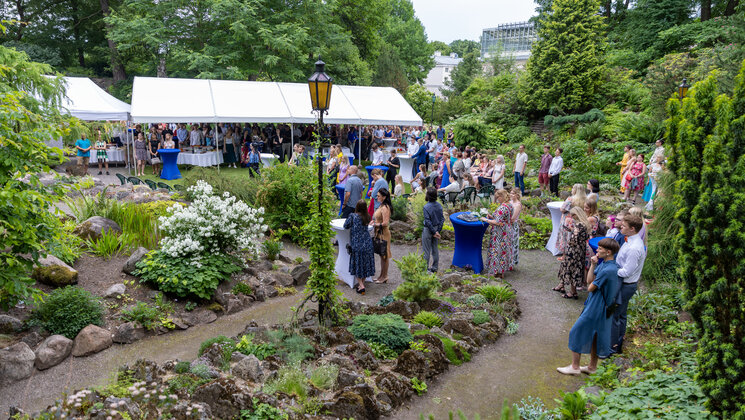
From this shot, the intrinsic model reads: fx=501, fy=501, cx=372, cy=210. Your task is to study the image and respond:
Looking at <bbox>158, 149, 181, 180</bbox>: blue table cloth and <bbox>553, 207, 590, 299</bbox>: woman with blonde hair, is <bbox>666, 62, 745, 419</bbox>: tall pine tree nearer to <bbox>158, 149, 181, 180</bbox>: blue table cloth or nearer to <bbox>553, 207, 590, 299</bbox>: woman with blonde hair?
<bbox>553, 207, 590, 299</bbox>: woman with blonde hair

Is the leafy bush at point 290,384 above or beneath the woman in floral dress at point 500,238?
beneath

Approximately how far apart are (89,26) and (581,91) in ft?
109

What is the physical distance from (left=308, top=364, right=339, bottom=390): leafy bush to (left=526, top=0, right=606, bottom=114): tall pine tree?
63.2 ft

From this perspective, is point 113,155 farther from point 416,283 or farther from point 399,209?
point 416,283

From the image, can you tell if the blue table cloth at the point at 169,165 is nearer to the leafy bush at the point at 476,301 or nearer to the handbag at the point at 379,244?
the handbag at the point at 379,244

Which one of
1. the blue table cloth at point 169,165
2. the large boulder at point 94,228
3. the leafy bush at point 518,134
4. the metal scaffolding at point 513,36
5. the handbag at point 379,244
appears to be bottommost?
the handbag at point 379,244

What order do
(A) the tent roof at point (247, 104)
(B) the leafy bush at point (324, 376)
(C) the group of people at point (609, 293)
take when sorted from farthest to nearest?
(A) the tent roof at point (247, 104) < (C) the group of people at point (609, 293) < (B) the leafy bush at point (324, 376)

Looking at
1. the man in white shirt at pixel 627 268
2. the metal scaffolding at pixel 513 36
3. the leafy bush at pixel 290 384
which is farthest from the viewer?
the metal scaffolding at pixel 513 36

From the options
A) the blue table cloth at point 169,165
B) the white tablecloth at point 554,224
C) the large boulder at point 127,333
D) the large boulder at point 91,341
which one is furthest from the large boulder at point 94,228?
the blue table cloth at point 169,165

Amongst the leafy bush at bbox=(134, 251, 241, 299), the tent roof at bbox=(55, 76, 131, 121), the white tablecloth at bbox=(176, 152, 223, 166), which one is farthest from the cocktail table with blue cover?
the tent roof at bbox=(55, 76, 131, 121)

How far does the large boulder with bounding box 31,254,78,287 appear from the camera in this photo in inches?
262

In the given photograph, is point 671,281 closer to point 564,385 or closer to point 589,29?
point 564,385

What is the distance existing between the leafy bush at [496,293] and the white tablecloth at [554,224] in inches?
117

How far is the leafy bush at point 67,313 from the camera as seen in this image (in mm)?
5875
